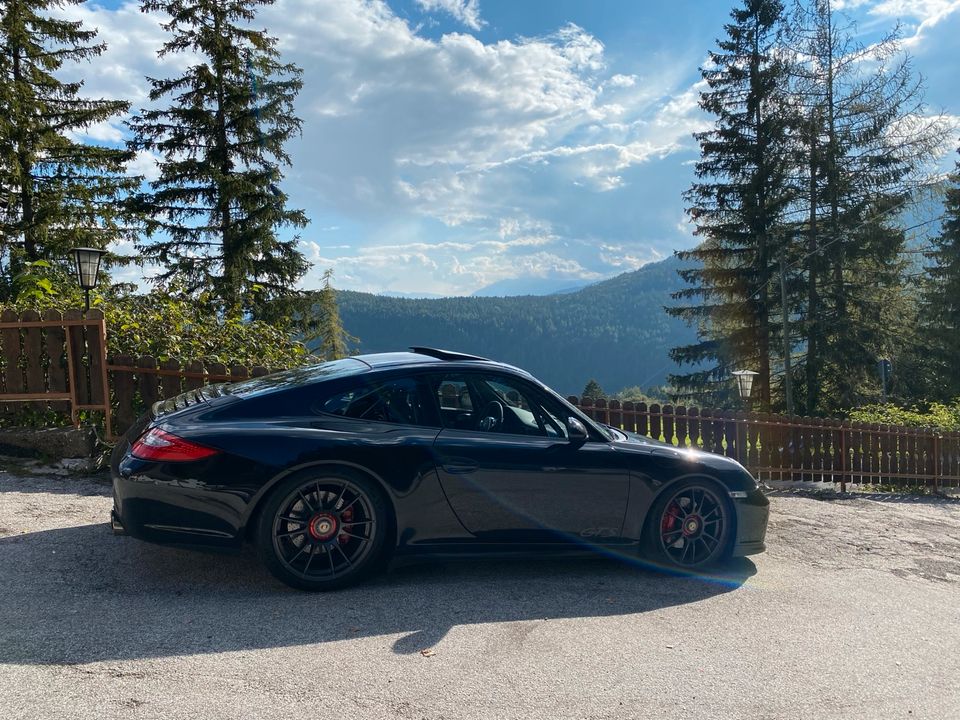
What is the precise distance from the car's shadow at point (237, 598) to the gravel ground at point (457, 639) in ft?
0.05

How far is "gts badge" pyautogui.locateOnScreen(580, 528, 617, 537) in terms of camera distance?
4379 mm

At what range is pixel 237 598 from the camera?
3771 millimetres

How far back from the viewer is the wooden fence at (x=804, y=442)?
9938 mm

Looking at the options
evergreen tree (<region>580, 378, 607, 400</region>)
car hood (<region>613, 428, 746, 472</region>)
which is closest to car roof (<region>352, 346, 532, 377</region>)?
car hood (<region>613, 428, 746, 472</region>)

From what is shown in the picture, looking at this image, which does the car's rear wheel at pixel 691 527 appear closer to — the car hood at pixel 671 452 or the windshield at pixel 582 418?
the car hood at pixel 671 452

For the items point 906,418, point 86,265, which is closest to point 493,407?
point 86,265

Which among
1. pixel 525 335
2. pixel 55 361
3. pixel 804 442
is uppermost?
pixel 525 335

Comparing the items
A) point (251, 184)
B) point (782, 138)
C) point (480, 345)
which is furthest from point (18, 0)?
point (480, 345)

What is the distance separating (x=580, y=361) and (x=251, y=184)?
16358cm

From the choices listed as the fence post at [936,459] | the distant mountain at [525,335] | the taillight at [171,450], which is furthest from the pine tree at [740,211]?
the distant mountain at [525,335]

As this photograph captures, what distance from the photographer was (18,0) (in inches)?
758

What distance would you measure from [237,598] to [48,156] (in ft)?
68.9

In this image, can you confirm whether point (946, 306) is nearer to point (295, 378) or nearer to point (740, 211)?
point (740, 211)

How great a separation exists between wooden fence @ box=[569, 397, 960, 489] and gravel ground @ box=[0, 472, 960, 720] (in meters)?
4.85
